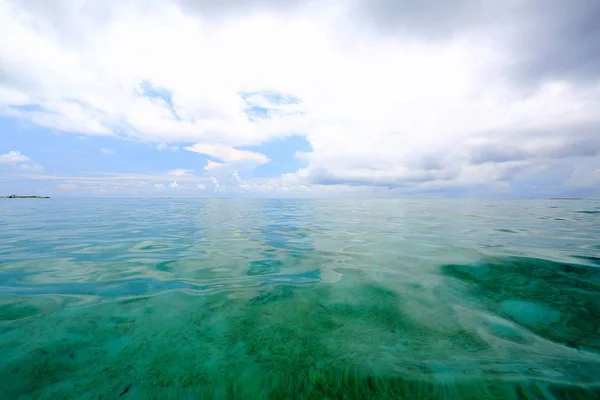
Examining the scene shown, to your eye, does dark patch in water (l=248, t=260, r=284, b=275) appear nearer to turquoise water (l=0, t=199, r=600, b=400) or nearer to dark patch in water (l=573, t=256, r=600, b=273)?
turquoise water (l=0, t=199, r=600, b=400)

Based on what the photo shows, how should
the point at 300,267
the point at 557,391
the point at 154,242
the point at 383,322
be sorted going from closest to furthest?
1. the point at 557,391
2. the point at 383,322
3. the point at 300,267
4. the point at 154,242

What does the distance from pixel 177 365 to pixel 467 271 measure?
728cm

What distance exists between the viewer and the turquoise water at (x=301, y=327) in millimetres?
2973

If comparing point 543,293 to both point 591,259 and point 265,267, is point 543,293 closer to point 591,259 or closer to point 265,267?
point 591,259

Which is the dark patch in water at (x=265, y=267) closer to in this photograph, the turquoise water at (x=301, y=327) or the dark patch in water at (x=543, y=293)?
the turquoise water at (x=301, y=327)

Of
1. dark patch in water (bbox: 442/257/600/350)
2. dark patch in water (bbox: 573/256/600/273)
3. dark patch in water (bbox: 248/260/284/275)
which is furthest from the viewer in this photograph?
dark patch in water (bbox: 573/256/600/273)

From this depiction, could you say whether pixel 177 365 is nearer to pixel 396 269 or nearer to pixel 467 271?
pixel 396 269

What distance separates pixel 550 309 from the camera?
15.9 ft

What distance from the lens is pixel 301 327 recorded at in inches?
167

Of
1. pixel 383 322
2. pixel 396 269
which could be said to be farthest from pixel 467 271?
pixel 383 322

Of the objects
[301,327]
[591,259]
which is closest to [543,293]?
[591,259]

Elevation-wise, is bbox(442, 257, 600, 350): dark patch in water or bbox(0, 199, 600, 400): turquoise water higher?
bbox(0, 199, 600, 400): turquoise water

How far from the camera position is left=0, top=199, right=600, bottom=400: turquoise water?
2.97m

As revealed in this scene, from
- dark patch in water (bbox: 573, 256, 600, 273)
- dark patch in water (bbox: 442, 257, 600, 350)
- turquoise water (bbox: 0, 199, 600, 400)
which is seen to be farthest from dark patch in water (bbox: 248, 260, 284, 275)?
dark patch in water (bbox: 573, 256, 600, 273)
